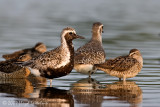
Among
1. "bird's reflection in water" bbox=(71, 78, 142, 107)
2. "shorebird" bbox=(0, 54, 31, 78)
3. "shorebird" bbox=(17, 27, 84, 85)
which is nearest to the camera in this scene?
"bird's reflection in water" bbox=(71, 78, 142, 107)

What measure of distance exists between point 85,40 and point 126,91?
1365 centimetres

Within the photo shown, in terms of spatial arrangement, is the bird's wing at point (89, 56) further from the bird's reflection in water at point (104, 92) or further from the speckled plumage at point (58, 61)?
the speckled plumage at point (58, 61)

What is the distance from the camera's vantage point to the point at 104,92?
15750 millimetres

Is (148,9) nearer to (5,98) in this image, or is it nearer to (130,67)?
(130,67)

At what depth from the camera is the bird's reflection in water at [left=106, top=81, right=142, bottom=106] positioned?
48.3 ft

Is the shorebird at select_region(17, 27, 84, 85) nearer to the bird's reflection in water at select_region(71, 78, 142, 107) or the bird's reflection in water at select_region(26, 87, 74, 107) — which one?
the bird's reflection in water at select_region(26, 87, 74, 107)

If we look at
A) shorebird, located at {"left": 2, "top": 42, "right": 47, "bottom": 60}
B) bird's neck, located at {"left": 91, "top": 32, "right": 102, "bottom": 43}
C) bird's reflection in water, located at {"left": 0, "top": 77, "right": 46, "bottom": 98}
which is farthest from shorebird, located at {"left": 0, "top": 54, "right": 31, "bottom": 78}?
bird's neck, located at {"left": 91, "top": 32, "right": 102, "bottom": 43}

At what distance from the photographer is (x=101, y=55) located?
1908 centimetres

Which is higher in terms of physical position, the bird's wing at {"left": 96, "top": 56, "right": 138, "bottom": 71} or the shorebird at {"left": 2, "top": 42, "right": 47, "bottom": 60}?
the shorebird at {"left": 2, "top": 42, "right": 47, "bottom": 60}

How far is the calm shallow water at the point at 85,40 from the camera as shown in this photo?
14.9 meters

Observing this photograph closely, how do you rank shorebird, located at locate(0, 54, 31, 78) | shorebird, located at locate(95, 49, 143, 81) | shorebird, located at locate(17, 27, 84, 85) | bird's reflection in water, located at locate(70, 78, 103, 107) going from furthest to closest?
shorebird, located at locate(0, 54, 31, 78) → shorebird, located at locate(95, 49, 143, 81) → shorebird, located at locate(17, 27, 84, 85) → bird's reflection in water, located at locate(70, 78, 103, 107)

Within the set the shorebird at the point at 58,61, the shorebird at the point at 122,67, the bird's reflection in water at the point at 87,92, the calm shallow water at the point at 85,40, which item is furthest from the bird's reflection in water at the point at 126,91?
the shorebird at the point at 58,61

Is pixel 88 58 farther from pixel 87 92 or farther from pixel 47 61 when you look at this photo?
pixel 87 92

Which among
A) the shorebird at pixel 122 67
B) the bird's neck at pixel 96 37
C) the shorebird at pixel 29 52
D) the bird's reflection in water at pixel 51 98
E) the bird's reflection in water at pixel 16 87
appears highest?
the bird's neck at pixel 96 37
